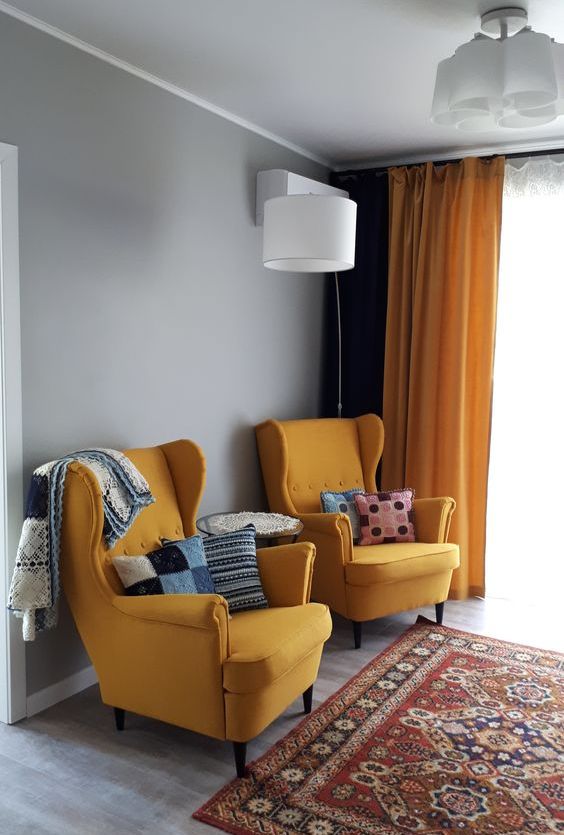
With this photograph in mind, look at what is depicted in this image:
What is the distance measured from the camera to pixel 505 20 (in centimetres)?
265

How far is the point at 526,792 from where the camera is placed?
2.50 metres

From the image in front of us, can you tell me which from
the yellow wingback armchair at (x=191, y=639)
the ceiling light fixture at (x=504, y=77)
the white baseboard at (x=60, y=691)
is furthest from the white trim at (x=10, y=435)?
the ceiling light fixture at (x=504, y=77)

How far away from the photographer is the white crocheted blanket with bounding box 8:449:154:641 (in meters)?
2.68

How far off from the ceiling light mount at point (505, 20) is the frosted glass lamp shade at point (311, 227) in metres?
0.87

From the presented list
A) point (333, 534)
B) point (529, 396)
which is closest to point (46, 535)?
point (333, 534)

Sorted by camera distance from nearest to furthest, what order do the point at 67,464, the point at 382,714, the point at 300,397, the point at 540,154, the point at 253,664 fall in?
the point at 253,664 → the point at 67,464 → the point at 382,714 → the point at 540,154 → the point at 300,397

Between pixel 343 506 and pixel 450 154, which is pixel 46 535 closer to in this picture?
pixel 343 506

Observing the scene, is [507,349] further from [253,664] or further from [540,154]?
[253,664]

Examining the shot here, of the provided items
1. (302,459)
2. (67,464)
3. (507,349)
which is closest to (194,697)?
(67,464)

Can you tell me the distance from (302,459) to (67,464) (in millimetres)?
1808

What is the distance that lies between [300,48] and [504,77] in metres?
0.92

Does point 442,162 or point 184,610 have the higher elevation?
point 442,162

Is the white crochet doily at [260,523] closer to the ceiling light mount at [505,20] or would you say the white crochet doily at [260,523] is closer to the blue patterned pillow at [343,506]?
the blue patterned pillow at [343,506]

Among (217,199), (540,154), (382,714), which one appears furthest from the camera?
(540,154)
